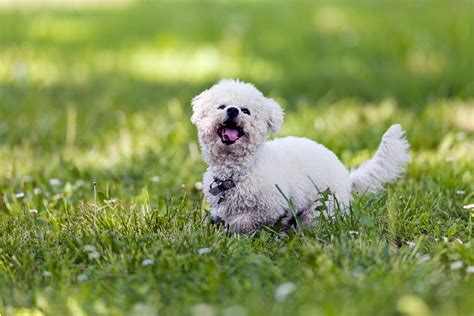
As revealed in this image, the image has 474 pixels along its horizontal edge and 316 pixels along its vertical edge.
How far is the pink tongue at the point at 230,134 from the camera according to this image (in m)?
3.77

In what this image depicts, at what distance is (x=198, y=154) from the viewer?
5684 mm

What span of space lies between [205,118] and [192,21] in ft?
24.1

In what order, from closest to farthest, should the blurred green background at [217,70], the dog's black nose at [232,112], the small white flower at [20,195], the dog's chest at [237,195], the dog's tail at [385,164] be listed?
the dog's black nose at [232,112] → the dog's chest at [237,195] → the dog's tail at [385,164] → the small white flower at [20,195] → the blurred green background at [217,70]

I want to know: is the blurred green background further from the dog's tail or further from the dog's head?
the dog's head

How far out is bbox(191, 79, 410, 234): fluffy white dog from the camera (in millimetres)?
3777

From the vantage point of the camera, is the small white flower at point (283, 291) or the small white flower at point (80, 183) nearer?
the small white flower at point (283, 291)

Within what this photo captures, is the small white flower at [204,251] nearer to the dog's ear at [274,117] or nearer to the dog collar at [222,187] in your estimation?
the dog collar at [222,187]

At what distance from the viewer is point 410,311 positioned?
273 cm

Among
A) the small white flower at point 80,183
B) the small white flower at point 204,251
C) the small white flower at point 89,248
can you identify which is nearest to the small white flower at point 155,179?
the small white flower at point 80,183

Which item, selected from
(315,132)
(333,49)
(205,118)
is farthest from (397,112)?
(205,118)

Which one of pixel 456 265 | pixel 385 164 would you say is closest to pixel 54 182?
pixel 385 164

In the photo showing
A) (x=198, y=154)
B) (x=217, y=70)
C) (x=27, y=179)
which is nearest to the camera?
(x=27, y=179)

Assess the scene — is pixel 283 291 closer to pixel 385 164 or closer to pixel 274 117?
pixel 274 117

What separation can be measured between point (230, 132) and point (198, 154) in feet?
6.32
